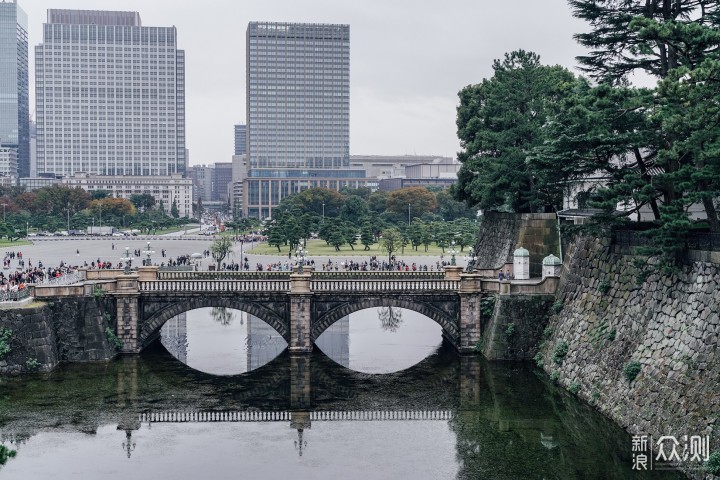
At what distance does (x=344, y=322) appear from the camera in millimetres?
82250

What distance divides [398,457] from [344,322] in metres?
43.8

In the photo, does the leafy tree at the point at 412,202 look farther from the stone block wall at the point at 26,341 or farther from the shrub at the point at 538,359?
the stone block wall at the point at 26,341

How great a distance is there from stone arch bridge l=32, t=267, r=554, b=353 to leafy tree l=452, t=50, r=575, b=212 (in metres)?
17.4

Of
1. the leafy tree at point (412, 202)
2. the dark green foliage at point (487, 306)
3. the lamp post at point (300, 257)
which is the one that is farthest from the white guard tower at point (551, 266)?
A: the leafy tree at point (412, 202)

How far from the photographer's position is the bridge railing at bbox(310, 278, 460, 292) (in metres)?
60.0

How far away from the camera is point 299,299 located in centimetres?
5938

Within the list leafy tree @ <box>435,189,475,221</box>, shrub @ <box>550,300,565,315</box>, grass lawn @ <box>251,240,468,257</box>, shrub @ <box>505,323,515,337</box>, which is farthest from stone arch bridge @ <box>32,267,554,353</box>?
leafy tree @ <box>435,189,475,221</box>

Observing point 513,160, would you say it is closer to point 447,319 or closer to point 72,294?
point 447,319

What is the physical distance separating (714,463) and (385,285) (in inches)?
1246

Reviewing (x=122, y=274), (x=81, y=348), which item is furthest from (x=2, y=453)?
(x=122, y=274)

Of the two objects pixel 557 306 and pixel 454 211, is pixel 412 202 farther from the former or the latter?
pixel 557 306

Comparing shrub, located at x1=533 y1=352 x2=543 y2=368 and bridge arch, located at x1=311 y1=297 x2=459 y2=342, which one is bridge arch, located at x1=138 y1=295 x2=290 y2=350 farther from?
shrub, located at x1=533 y1=352 x2=543 y2=368

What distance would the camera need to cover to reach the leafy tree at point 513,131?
2977 inches

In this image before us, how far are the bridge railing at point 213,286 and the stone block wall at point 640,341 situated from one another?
18480 millimetres
